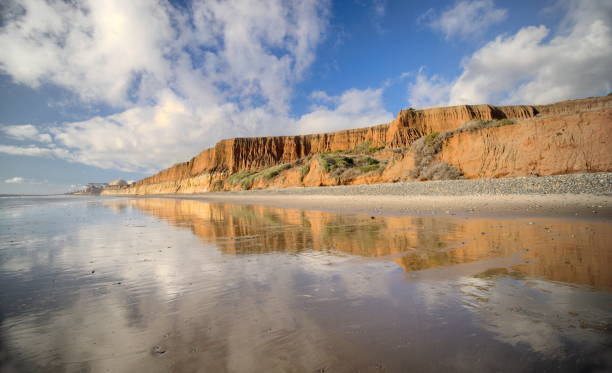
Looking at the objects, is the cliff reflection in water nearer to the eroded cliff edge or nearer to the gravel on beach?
the gravel on beach

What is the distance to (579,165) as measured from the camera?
1447 cm

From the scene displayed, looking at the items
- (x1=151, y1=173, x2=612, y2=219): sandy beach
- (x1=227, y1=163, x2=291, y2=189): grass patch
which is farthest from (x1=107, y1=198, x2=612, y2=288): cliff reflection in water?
(x1=227, y1=163, x2=291, y2=189): grass patch

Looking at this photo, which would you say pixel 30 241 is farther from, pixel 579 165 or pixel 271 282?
pixel 579 165

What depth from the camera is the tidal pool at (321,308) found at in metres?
1.93

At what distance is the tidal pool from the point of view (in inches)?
76.1

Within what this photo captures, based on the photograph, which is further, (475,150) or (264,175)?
(264,175)

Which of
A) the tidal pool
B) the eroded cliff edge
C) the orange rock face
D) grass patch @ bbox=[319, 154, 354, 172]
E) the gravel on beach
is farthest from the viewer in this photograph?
grass patch @ bbox=[319, 154, 354, 172]

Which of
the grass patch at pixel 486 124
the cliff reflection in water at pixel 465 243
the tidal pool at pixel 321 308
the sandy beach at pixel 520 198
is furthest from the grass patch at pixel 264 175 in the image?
the tidal pool at pixel 321 308

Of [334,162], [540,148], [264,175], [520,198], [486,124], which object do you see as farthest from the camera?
[264,175]

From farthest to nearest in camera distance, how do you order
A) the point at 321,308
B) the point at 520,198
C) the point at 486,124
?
the point at 486,124 → the point at 520,198 → the point at 321,308

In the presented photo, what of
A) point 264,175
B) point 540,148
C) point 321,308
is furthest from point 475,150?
point 264,175

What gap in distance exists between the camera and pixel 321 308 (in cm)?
279

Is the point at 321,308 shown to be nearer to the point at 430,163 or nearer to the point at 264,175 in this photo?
the point at 430,163

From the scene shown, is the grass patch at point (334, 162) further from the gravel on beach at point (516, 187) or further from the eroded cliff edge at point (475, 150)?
the gravel on beach at point (516, 187)
